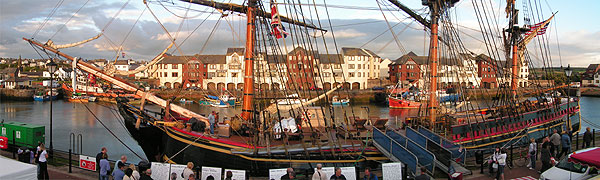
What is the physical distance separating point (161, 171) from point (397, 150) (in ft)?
25.5

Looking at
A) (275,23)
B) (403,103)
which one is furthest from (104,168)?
(403,103)

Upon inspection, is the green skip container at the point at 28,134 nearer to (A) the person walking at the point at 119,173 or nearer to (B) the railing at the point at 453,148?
(A) the person walking at the point at 119,173

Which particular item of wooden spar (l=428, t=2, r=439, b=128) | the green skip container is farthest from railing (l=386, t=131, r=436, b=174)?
the green skip container

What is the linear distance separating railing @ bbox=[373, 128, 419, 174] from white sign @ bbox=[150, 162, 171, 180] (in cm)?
739

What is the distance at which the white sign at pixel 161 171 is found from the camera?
11.3m

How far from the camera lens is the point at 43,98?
73188 mm

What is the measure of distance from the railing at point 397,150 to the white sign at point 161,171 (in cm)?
739

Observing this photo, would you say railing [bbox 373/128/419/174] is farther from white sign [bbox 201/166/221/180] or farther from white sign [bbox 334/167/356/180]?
white sign [bbox 201/166/221/180]

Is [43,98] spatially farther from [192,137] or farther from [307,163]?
[307,163]

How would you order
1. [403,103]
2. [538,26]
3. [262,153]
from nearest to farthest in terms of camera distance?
[262,153], [538,26], [403,103]

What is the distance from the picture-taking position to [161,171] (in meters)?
11.4

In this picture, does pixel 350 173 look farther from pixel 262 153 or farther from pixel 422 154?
pixel 262 153

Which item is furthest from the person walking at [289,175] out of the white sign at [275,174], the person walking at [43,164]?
the person walking at [43,164]

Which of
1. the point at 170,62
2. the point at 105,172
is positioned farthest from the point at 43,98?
the point at 105,172
